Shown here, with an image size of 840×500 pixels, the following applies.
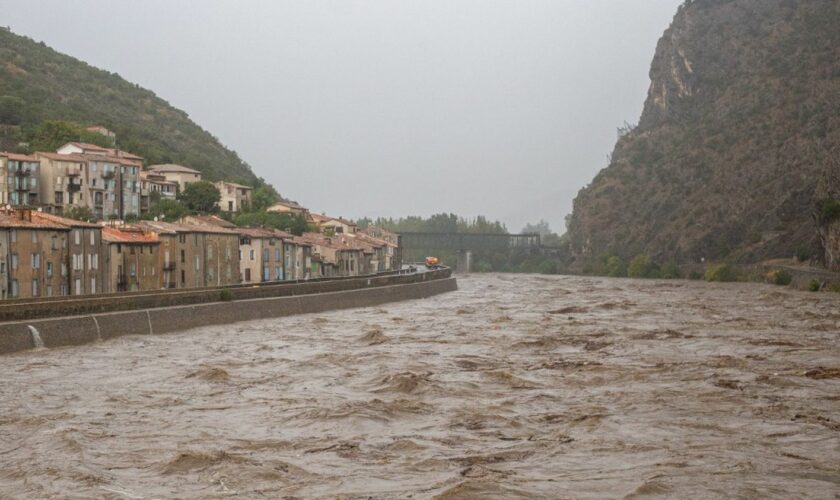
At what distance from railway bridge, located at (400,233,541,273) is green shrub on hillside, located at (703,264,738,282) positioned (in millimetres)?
67273

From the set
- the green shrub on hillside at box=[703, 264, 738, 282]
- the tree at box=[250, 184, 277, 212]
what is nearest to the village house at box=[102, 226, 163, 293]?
the tree at box=[250, 184, 277, 212]

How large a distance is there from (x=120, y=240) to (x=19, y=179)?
18.7 meters

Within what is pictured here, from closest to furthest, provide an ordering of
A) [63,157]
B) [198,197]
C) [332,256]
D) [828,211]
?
1. [63,157]
2. [198,197]
3. [828,211]
4. [332,256]

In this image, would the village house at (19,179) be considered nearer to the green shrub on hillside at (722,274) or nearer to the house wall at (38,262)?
the house wall at (38,262)

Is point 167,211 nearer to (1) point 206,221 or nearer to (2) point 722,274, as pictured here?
(1) point 206,221

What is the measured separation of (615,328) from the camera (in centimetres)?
4359

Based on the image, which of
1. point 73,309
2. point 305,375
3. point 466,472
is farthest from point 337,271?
point 466,472

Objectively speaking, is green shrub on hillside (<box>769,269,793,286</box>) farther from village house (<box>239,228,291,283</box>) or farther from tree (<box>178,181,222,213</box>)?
tree (<box>178,181,222,213</box>)

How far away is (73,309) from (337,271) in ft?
194

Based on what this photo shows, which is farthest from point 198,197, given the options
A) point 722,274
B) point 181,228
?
point 722,274

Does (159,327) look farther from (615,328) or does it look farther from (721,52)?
(721,52)

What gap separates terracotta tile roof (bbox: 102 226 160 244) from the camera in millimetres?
57625

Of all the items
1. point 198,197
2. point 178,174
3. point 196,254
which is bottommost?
point 196,254

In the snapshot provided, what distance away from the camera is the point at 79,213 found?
7100 centimetres
